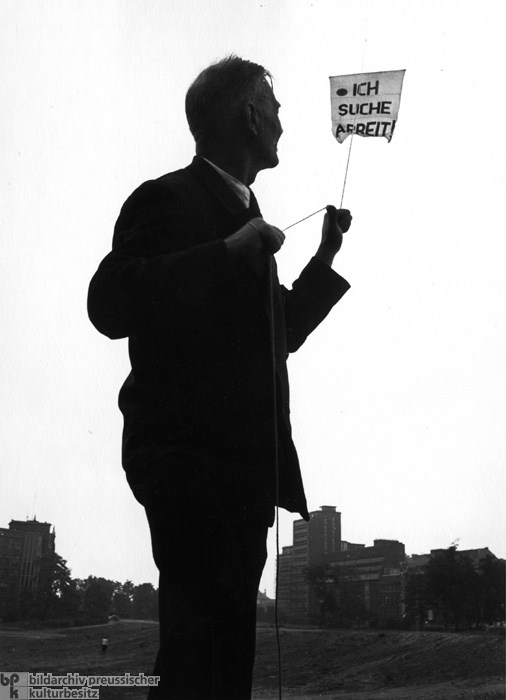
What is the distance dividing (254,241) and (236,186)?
0.97ft

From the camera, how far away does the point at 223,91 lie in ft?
5.55

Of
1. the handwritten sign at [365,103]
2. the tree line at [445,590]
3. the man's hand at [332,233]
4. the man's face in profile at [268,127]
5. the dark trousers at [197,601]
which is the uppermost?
the handwritten sign at [365,103]

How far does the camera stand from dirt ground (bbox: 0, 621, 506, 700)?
19.1 m

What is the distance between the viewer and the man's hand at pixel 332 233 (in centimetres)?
182

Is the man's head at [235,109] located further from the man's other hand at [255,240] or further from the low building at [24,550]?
the low building at [24,550]

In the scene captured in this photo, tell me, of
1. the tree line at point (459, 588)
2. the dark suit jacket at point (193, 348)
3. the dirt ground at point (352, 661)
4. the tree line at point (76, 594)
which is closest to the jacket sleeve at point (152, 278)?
the dark suit jacket at point (193, 348)

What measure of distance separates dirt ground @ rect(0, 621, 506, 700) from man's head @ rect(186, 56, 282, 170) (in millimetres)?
17043

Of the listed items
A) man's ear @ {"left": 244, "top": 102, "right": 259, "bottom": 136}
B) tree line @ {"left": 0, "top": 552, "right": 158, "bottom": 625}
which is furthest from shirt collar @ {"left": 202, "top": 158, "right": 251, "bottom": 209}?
tree line @ {"left": 0, "top": 552, "right": 158, "bottom": 625}

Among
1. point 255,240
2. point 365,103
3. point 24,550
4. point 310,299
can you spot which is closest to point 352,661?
point 24,550

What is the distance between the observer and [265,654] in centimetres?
2825

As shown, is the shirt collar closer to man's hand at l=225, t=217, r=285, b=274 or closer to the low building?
man's hand at l=225, t=217, r=285, b=274

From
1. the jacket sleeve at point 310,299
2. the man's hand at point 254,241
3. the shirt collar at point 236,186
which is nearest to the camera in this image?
the man's hand at point 254,241

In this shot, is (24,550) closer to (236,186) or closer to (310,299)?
(310,299)

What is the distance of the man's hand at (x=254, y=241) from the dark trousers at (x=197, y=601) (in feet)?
1.66
